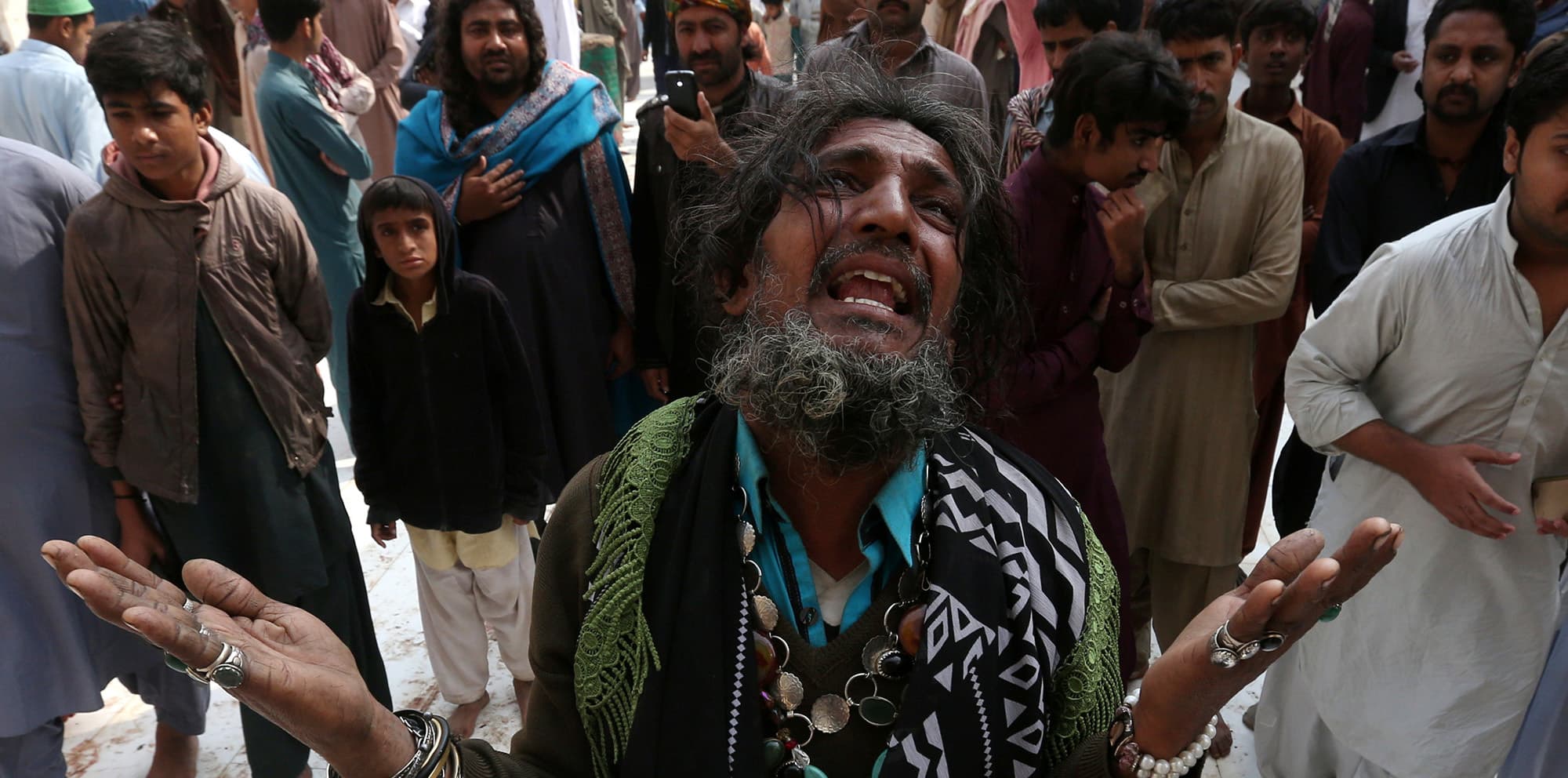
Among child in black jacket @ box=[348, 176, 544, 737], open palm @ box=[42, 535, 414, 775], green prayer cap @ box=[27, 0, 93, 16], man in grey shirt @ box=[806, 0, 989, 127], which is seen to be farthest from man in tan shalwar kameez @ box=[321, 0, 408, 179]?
open palm @ box=[42, 535, 414, 775]

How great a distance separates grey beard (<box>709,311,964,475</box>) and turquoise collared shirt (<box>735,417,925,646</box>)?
0.06 metres

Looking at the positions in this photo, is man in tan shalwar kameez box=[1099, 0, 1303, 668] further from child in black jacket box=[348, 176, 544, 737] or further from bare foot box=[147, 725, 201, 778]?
bare foot box=[147, 725, 201, 778]

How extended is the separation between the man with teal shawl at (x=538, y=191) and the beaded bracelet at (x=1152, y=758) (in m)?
2.58

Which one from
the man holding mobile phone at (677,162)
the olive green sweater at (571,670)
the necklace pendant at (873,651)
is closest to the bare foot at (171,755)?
the man holding mobile phone at (677,162)

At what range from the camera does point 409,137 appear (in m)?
3.82

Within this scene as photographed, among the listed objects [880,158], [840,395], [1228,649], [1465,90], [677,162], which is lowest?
[677,162]

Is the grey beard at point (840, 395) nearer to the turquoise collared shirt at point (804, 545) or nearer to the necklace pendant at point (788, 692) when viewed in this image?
the turquoise collared shirt at point (804, 545)

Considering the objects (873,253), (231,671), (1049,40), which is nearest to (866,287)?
(873,253)

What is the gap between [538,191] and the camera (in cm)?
371

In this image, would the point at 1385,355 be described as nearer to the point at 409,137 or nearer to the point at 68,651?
the point at 409,137

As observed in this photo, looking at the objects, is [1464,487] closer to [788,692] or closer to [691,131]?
[788,692]

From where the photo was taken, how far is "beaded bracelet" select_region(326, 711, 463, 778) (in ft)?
4.09

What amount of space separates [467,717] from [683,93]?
7.08ft

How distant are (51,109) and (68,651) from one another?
248 cm
